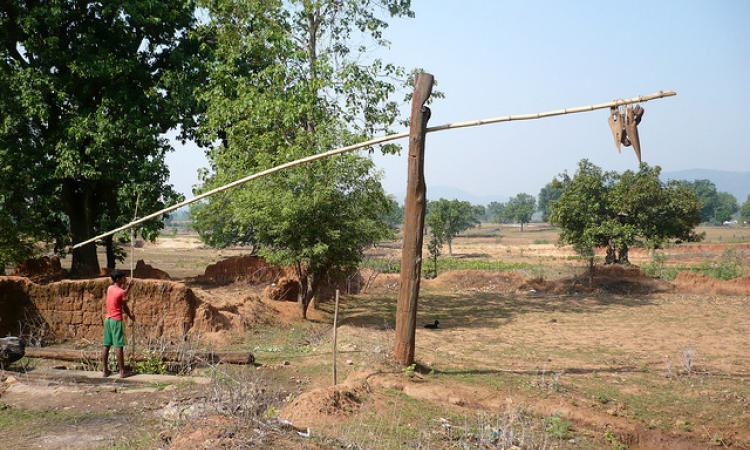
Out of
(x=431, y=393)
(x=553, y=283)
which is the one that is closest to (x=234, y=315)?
(x=431, y=393)

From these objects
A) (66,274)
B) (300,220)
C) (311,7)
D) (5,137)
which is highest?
(311,7)

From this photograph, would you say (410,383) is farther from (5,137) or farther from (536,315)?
(5,137)

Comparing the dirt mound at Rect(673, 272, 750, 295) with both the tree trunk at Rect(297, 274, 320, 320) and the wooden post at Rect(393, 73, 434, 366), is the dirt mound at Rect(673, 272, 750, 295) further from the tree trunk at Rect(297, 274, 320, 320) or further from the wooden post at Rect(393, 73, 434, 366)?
the wooden post at Rect(393, 73, 434, 366)

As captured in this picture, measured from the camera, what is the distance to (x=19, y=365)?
9.90 m

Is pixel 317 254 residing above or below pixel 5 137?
below

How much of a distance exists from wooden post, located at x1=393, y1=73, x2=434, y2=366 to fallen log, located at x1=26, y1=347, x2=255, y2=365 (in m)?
2.73

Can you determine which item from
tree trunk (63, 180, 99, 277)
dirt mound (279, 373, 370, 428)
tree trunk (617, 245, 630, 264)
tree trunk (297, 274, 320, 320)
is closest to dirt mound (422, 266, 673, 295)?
tree trunk (617, 245, 630, 264)

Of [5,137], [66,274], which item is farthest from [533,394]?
[66,274]

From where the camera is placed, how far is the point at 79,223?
19.0 meters

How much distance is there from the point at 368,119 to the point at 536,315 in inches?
309

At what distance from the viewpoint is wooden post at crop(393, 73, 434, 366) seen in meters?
9.20

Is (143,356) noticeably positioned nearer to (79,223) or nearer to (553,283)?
(79,223)

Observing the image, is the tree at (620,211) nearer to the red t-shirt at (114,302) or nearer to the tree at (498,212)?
the red t-shirt at (114,302)

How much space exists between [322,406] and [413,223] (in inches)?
126
